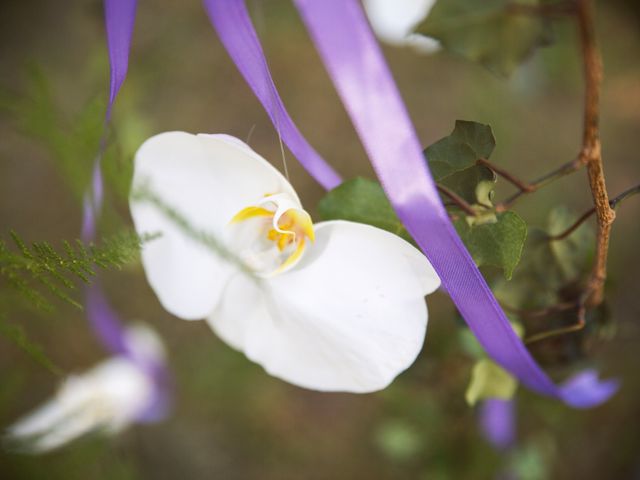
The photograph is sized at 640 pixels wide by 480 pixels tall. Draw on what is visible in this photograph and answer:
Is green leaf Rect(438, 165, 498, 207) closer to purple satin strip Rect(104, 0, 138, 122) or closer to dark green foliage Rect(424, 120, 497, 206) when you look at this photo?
dark green foliage Rect(424, 120, 497, 206)

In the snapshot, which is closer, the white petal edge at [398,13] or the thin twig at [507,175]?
the thin twig at [507,175]

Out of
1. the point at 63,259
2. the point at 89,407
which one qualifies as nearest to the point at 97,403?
the point at 89,407

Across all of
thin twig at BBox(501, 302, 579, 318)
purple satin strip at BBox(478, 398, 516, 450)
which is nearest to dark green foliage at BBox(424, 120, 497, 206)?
thin twig at BBox(501, 302, 579, 318)

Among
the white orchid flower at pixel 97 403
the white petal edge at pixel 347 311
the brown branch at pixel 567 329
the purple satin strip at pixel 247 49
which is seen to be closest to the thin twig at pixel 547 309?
the brown branch at pixel 567 329

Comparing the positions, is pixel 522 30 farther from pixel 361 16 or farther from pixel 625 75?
pixel 625 75

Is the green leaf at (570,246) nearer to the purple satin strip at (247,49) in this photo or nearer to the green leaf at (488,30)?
the green leaf at (488,30)

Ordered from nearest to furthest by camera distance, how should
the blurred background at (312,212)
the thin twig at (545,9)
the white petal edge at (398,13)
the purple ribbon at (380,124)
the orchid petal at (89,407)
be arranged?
1. the purple ribbon at (380,124)
2. the thin twig at (545,9)
3. the orchid petal at (89,407)
4. the white petal edge at (398,13)
5. the blurred background at (312,212)

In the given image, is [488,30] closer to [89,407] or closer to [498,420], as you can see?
[498,420]
